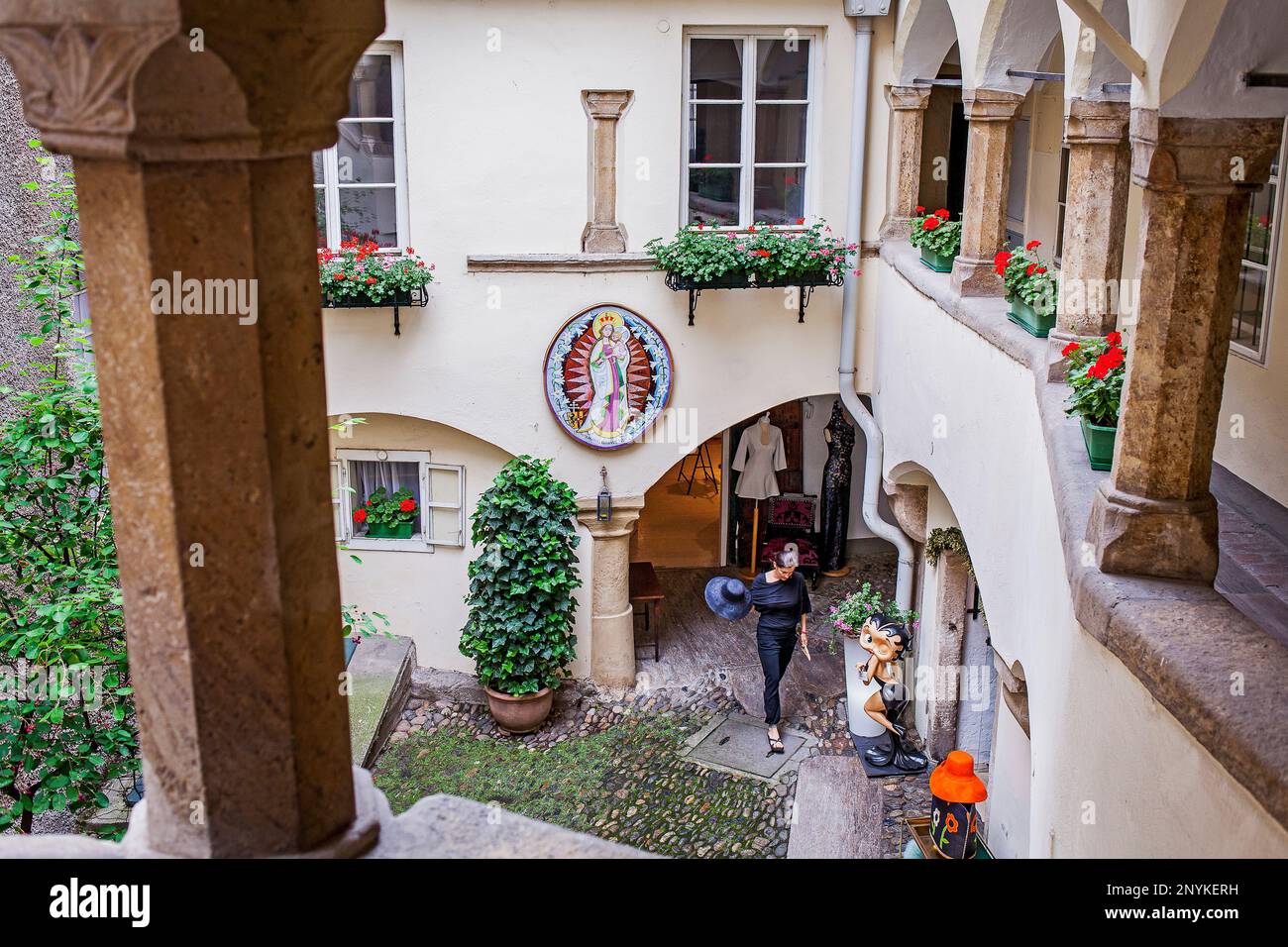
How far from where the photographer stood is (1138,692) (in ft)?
14.2

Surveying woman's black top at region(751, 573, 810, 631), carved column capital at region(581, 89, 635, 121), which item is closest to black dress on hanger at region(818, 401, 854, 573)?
woman's black top at region(751, 573, 810, 631)

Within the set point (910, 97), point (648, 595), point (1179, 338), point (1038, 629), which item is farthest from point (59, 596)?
point (910, 97)

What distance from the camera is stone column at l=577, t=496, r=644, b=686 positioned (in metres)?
11.4

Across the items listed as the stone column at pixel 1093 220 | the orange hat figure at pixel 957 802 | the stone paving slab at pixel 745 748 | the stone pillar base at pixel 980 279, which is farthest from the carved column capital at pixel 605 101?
the orange hat figure at pixel 957 802

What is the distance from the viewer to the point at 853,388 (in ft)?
36.7

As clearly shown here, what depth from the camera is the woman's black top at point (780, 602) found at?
1003cm

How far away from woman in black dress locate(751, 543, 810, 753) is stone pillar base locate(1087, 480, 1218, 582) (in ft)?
16.6

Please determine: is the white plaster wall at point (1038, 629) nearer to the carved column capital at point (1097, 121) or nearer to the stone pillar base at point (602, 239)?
the carved column capital at point (1097, 121)

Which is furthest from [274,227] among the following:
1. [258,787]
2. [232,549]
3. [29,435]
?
[29,435]

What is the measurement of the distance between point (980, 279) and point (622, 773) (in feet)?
13.7

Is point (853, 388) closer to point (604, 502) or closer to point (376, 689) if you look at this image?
point (604, 502)
